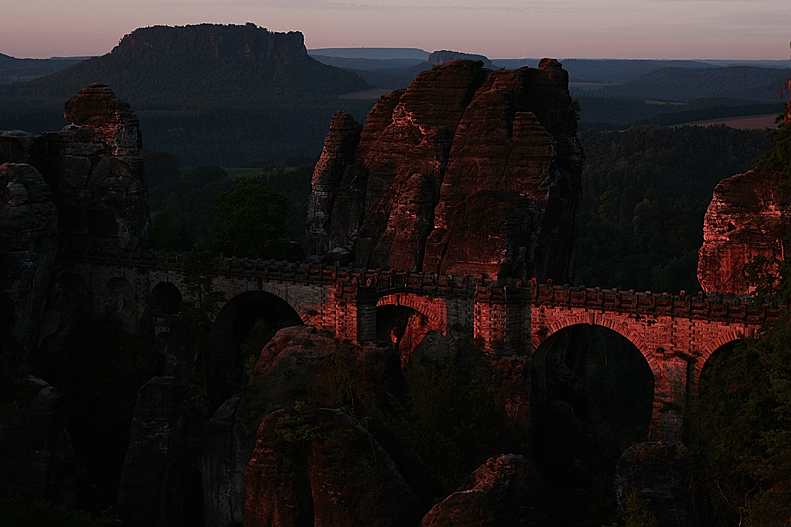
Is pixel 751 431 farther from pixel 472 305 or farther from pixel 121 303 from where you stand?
pixel 121 303

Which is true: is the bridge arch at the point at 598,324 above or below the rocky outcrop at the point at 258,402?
above

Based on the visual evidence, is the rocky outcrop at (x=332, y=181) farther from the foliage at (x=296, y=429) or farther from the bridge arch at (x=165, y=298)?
the foliage at (x=296, y=429)

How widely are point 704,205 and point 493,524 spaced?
11064 cm

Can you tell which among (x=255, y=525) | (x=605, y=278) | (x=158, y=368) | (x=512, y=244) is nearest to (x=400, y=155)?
(x=512, y=244)

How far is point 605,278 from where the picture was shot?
108 meters

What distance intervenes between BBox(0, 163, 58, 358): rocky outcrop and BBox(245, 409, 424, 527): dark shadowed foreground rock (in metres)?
29.0

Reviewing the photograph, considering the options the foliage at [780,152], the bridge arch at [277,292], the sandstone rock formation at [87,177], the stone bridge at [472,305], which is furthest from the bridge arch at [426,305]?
the sandstone rock formation at [87,177]

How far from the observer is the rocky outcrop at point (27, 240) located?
52.8 metres

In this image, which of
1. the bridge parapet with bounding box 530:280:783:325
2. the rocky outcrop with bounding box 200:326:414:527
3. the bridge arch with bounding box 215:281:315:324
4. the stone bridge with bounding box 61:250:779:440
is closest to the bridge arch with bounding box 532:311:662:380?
the stone bridge with bounding box 61:250:779:440

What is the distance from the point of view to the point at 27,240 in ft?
175

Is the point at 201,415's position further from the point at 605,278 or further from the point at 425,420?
the point at 605,278

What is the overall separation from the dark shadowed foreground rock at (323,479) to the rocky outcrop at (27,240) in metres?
29.0

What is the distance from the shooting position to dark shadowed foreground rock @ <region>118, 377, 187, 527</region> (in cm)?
4356

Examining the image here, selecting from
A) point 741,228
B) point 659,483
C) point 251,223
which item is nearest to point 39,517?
point 659,483
